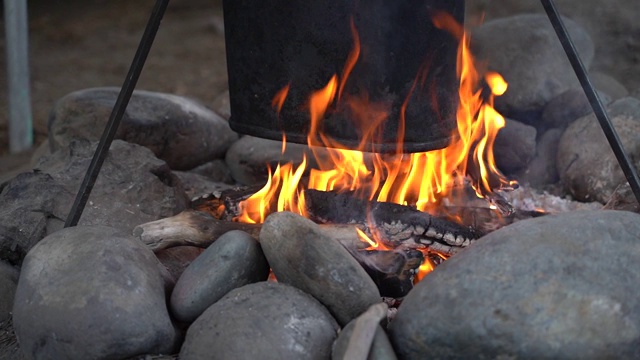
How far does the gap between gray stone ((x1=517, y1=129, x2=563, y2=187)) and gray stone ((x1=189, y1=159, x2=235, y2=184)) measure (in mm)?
1513

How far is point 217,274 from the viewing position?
2.59 metres

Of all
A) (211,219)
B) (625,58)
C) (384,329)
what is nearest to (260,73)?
(211,219)

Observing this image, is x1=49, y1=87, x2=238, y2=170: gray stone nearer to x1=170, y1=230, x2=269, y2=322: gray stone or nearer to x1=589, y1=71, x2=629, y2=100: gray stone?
x1=170, y1=230, x2=269, y2=322: gray stone

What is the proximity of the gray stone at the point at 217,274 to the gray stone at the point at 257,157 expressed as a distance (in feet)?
4.98

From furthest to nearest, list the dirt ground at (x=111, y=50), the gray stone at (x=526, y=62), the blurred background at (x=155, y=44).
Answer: the dirt ground at (x=111, y=50) → the blurred background at (x=155, y=44) → the gray stone at (x=526, y=62)

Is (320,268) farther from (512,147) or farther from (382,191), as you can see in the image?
(512,147)

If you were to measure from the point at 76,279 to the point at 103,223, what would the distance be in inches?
34.2

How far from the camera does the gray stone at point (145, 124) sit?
412 centimetres

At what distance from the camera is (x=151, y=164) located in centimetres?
360

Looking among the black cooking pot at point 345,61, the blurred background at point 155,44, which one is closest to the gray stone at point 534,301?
the black cooking pot at point 345,61

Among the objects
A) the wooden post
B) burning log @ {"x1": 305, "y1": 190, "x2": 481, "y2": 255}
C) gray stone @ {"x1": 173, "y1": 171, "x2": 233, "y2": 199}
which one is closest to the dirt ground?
the wooden post

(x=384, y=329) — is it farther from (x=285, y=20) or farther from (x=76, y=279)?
(x=285, y=20)

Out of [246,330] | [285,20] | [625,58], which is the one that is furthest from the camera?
[625,58]

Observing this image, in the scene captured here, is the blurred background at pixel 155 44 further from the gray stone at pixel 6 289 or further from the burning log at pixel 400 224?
the burning log at pixel 400 224
